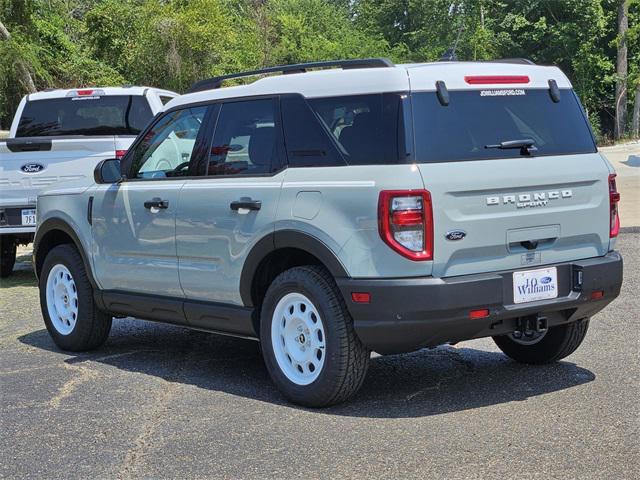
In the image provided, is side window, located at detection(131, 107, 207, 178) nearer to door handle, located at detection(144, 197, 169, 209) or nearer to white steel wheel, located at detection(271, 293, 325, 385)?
door handle, located at detection(144, 197, 169, 209)

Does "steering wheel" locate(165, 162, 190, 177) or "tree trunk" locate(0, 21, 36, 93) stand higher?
"tree trunk" locate(0, 21, 36, 93)

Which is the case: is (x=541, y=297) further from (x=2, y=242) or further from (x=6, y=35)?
(x=6, y=35)

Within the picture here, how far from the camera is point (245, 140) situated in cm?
650

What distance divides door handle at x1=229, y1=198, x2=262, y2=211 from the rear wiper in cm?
146

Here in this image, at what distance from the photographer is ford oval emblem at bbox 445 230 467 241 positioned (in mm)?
5441

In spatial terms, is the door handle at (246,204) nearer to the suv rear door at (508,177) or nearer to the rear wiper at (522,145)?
the suv rear door at (508,177)

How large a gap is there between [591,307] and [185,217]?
264cm

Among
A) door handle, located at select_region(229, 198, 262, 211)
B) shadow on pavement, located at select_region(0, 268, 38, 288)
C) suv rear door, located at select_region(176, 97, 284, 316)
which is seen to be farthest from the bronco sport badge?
shadow on pavement, located at select_region(0, 268, 38, 288)

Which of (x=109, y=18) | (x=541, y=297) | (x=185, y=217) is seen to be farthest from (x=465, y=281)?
(x=109, y=18)

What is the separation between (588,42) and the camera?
4300 cm

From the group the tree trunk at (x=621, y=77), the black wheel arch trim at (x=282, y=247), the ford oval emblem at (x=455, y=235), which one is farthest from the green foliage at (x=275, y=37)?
the ford oval emblem at (x=455, y=235)

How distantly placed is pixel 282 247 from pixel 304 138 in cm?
66

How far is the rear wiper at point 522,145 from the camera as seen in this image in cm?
582

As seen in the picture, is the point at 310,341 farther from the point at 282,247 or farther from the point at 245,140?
the point at 245,140
